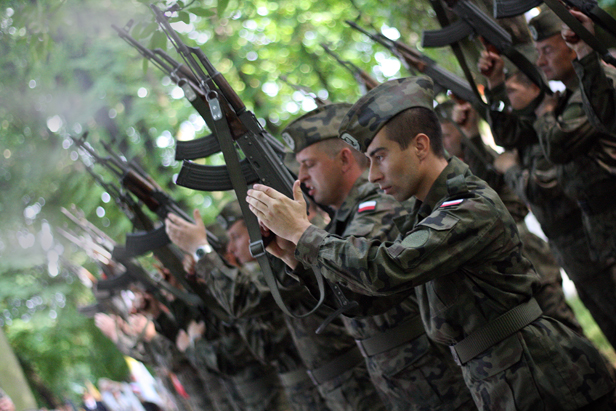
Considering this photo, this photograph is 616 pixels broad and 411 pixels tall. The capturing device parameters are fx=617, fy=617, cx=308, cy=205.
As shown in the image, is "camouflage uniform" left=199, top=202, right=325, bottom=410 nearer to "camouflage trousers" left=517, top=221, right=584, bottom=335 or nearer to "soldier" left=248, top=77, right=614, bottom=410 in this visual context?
"soldier" left=248, top=77, right=614, bottom=410

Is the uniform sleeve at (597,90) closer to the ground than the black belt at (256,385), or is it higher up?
higher up

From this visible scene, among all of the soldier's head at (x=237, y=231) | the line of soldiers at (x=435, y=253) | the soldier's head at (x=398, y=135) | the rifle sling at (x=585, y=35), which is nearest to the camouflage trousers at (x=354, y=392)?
the line of soldiers at (x=435, y=253)

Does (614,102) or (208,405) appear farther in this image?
(208,405)

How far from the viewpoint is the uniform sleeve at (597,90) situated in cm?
306

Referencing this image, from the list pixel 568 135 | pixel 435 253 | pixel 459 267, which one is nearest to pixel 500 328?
pixel 459 267

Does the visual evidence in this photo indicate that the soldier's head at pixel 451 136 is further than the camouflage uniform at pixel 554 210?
Yes

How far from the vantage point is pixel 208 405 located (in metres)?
7.35

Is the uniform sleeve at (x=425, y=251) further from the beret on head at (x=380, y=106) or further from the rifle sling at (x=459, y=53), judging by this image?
the rifle sling at (x=459, y=53)

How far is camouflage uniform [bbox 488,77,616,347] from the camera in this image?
154 inches

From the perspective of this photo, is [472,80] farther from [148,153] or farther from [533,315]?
[148,153]

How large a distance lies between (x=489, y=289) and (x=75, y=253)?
10.0 metres

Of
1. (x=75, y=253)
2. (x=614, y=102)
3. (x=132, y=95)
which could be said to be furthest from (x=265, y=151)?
(x=75, y=253)

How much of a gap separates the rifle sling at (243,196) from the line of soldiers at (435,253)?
0.10m

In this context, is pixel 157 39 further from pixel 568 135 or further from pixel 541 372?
pixel 541 372
